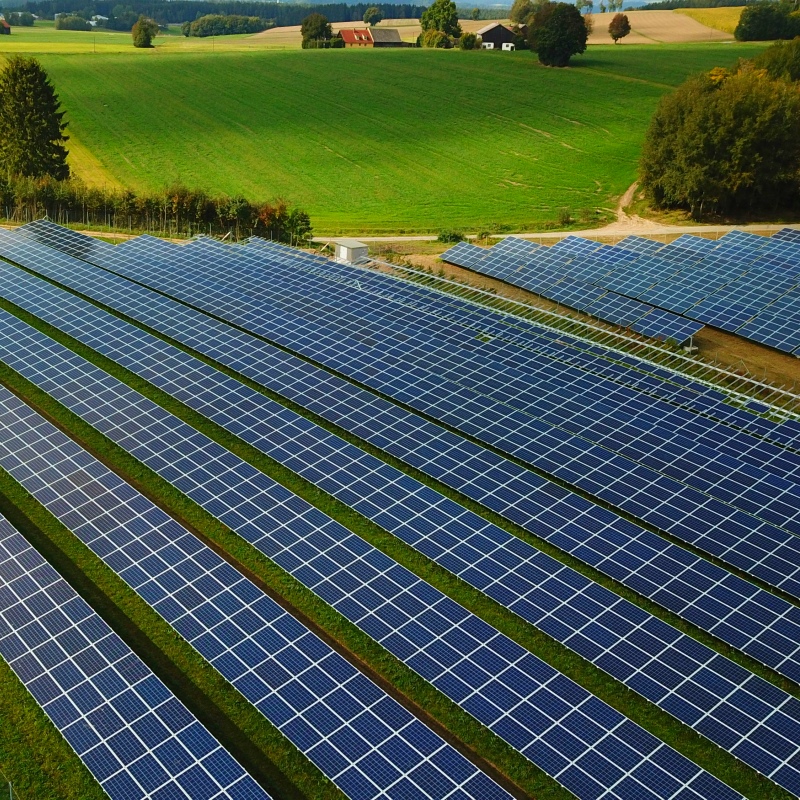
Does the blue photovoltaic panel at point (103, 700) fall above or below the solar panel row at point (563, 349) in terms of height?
below

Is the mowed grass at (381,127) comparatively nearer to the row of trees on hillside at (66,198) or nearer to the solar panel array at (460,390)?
the row of trees on hillside at (66,198)

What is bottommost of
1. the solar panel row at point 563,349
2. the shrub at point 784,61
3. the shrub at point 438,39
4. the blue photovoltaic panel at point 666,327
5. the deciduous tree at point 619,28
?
the blue photovoltaic panel at point 666,327

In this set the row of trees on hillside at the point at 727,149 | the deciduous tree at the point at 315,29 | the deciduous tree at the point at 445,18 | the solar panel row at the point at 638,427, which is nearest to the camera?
the solar panel row at the point at 638,427

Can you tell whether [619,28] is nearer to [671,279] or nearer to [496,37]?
[496,37]

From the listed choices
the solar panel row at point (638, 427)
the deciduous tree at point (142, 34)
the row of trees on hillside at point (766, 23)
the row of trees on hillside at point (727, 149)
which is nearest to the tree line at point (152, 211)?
the solar panel row at point (638, 427)

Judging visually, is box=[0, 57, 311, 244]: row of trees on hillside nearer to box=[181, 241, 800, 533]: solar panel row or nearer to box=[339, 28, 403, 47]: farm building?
box=[181, 241, 800, 533]: solar panel row

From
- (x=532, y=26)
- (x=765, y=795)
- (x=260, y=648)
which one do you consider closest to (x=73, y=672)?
(x=260, y=648)

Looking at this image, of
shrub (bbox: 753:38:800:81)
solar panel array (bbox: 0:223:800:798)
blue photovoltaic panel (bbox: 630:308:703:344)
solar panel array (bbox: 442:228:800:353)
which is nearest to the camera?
solar panel array (bbox: 0:223:800:798)

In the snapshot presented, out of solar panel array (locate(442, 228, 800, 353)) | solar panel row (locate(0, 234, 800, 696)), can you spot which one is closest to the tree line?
solar panel array (locate(442, 228, 800, 353))
